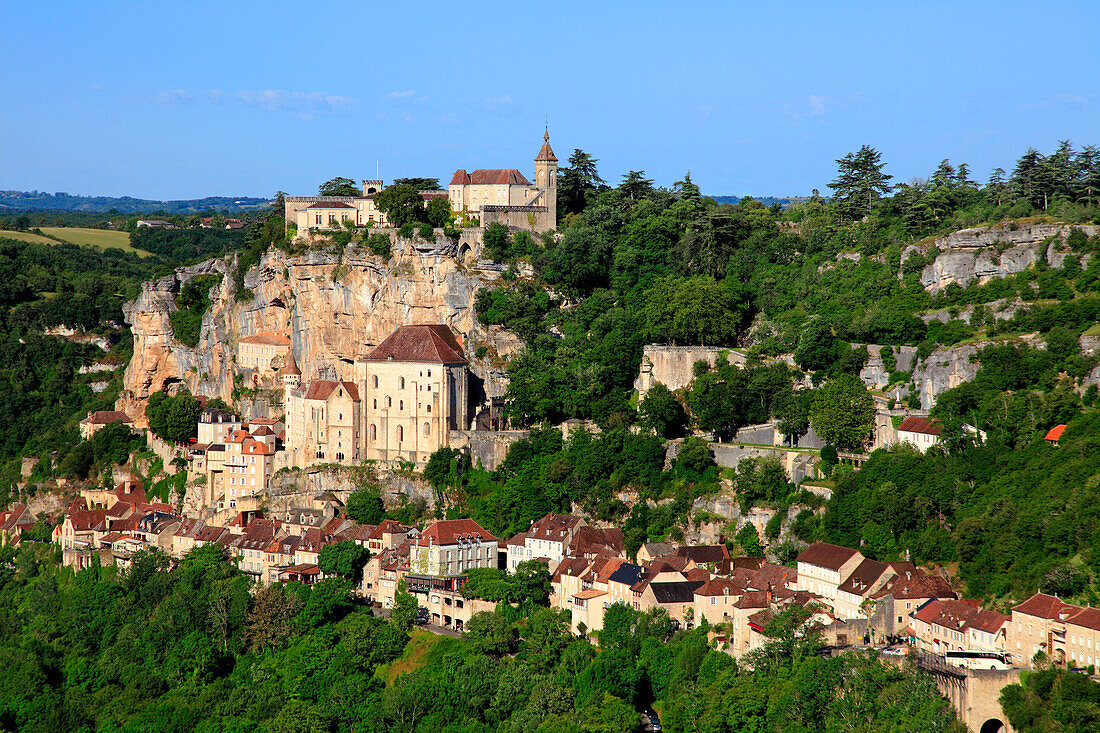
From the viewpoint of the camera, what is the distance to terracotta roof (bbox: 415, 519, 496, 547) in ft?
223

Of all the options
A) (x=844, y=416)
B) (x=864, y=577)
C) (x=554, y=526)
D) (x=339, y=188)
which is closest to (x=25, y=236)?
(x=339, y=188)

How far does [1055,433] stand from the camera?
58.5 metres

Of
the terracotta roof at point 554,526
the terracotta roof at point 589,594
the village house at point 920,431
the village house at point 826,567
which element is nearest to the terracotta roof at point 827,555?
the village house at point 826,567

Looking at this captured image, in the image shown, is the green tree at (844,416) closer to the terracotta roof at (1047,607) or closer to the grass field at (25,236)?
the terracotta roof at (1047,607)

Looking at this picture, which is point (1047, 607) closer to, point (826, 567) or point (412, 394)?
point (826, 567)

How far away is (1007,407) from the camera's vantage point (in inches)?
2384

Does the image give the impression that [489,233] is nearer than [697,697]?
No

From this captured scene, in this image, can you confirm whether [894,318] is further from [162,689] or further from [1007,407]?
[162,689]

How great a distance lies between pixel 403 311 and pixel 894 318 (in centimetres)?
2938

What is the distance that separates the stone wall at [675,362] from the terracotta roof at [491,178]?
19.7m

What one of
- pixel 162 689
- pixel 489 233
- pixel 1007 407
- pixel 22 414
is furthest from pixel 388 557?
pixel 22 414

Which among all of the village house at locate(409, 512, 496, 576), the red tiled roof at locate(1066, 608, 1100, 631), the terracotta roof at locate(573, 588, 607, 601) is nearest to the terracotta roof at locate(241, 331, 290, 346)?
the village house at locate(409, 512, 496, 576)

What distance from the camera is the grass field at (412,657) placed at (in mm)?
61500

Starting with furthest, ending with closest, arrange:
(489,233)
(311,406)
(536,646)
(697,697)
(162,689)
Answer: (489,233) < (311,406) < (162,689) < (536,646) < (697,697)
